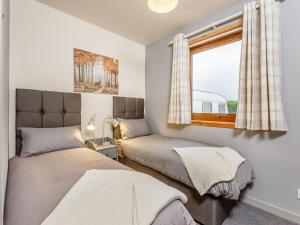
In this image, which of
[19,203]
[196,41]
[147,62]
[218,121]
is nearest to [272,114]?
[218,121]

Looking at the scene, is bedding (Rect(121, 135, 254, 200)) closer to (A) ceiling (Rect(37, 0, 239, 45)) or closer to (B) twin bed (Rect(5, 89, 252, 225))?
(B) twin bed (Rect(5, 89, 252, 225))

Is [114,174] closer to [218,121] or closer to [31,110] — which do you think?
[31,110]

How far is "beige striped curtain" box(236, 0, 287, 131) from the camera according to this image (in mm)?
1632

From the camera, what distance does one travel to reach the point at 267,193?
1788mm

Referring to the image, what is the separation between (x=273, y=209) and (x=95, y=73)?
9.69ft

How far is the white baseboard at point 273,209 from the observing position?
5.24 ft

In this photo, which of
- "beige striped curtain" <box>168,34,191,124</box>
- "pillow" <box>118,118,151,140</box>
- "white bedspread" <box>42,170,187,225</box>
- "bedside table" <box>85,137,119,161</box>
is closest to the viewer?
"white bedspread" <box>42,170,187,225</box>

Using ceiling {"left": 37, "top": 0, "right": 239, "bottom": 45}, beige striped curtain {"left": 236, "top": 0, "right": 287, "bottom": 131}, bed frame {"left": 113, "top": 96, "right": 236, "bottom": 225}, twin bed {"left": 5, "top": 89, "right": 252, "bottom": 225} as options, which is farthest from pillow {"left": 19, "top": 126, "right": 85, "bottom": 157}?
beige striped curtain {"left": 236, "top": 0, "right": 287, "bottom": 131}

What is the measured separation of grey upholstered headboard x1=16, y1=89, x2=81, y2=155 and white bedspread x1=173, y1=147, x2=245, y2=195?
1.58 metres

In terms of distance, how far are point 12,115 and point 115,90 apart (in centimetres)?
147

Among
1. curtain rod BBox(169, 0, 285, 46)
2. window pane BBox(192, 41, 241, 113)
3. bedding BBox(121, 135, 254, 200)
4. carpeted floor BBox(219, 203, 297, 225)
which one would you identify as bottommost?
carpeted floor BBox(219, 203, 297, 225)

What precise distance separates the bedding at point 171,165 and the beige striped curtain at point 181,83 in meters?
0.66

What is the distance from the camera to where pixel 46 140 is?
174cm

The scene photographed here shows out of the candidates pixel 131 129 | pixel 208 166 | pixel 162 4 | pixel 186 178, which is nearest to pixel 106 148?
pixel 131 129
